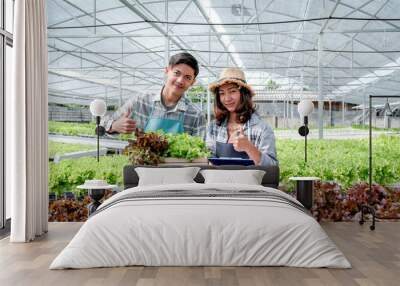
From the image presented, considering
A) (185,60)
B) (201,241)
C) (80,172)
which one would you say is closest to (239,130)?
(185,60)

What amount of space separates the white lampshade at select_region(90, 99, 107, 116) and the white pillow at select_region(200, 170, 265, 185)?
1.66 metres

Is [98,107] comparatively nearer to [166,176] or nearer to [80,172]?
[80,172]

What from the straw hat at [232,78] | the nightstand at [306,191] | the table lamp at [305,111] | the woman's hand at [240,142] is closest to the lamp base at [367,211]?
the nightstand at [306,191]

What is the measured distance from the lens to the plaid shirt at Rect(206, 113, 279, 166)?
23.8 feet

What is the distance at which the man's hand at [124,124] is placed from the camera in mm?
7396

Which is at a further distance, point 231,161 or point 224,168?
point 231,161

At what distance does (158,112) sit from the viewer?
738 centimetres

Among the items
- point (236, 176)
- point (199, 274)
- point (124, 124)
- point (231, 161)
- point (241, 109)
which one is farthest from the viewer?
point (124, 124)

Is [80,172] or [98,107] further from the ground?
[98,107]

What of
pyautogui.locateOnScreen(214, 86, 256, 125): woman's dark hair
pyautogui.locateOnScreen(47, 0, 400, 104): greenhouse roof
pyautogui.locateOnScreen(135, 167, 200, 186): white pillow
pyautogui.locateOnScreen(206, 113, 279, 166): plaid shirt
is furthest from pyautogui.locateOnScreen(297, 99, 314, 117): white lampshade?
pyautogui.locateOnScreen(135, 167, 200, 186): white pillow

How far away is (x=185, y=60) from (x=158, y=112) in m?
0.79

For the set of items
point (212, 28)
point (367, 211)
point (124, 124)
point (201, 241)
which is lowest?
point (367, 211)

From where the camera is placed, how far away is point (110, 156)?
741 cm

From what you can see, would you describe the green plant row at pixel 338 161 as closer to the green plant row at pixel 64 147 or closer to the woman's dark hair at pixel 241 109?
the woman's dark hair at pixel 241 109
